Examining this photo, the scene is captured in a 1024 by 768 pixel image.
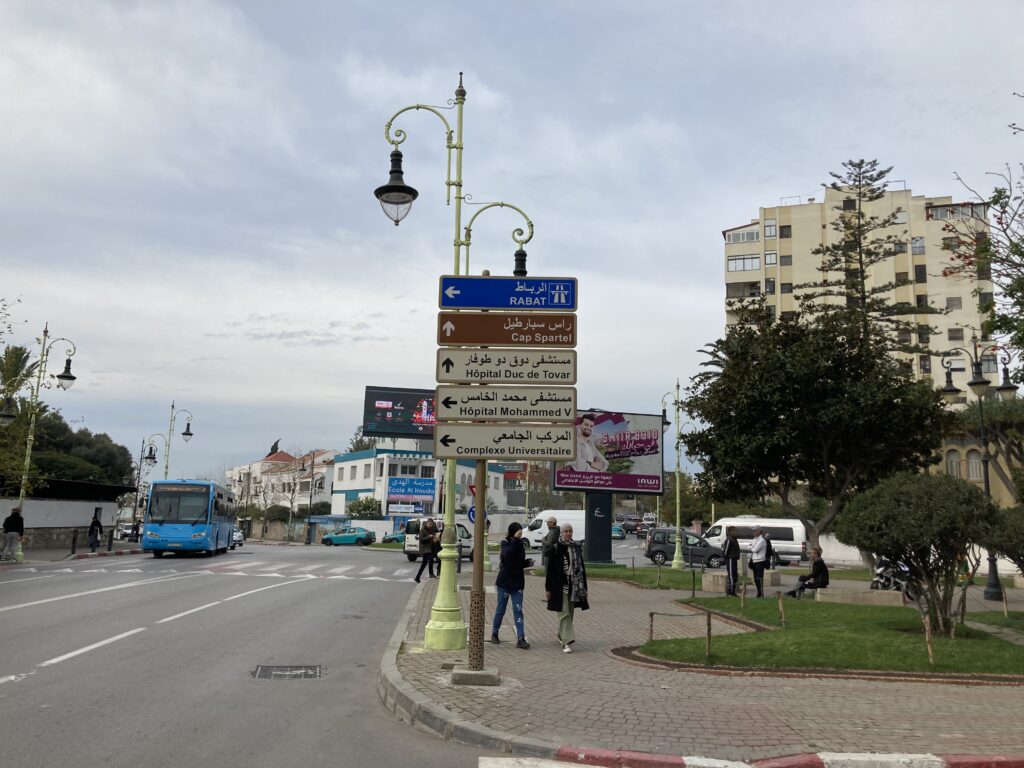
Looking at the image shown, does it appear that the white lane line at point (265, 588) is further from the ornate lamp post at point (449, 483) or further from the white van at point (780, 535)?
the white van at point (780, 535)

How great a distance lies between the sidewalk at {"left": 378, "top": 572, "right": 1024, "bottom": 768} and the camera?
18.6 feet

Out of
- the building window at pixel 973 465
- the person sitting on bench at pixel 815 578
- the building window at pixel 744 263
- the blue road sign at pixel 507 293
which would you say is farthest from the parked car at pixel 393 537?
the blue road sign at pixel 507 293

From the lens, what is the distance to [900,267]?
215 ft

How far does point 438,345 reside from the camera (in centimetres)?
898

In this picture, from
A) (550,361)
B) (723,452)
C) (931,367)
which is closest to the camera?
(550,361)

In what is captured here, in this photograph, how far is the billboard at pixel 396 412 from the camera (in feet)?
196

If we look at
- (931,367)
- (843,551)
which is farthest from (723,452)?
(931,367)

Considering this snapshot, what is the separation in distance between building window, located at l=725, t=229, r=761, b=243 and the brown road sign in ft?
215

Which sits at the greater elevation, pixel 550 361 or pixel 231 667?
pixel 550 361

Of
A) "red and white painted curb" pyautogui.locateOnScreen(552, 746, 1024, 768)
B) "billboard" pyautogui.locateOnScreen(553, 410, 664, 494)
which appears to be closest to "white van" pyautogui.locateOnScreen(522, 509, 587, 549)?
"billboard" pyautogui.locateOnScreen(553, 410, 664, 494)

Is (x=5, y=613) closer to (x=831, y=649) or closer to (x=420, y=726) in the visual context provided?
(x=420, y=726)

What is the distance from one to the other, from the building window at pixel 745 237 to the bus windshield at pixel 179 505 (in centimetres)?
5383

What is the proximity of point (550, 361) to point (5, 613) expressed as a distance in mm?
10217

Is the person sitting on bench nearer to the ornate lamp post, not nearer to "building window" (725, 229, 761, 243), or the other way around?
the ornate lamp post
